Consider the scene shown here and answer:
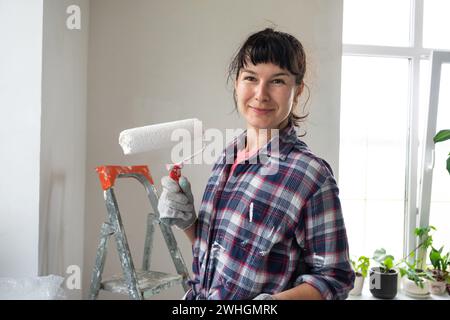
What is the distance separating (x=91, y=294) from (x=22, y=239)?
0.47m

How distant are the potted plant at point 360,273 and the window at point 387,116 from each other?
0.84 ft

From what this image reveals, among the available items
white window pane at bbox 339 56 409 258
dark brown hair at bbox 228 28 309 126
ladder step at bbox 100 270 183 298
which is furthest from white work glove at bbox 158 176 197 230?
white window pane at bbox 339 56 409 258

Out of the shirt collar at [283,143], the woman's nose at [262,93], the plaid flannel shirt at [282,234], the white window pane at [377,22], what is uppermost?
the white window pane at [377,22]

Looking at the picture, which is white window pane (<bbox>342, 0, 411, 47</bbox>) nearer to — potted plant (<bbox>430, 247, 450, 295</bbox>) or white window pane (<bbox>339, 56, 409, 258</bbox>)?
white window pane (<bbox>339, 56, 409, 258</bbox>)

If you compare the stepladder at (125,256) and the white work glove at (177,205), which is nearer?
the white work glove at (177,205)

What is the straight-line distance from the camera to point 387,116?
9.32 feet

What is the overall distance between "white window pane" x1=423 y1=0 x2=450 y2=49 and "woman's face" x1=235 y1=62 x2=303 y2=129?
2239 millimetres

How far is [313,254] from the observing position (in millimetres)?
900

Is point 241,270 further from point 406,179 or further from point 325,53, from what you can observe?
point 406,179

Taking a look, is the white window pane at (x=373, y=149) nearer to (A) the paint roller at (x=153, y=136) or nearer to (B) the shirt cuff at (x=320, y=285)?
(A) the paint roller at (x=153, y=136)

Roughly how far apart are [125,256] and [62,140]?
1.74 ft

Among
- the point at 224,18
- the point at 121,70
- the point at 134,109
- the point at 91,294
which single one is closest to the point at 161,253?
the point at 91,294

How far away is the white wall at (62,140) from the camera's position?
61.1 inches

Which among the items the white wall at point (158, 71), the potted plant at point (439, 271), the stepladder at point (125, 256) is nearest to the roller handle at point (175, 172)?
the stepladder at point (125, 256)
